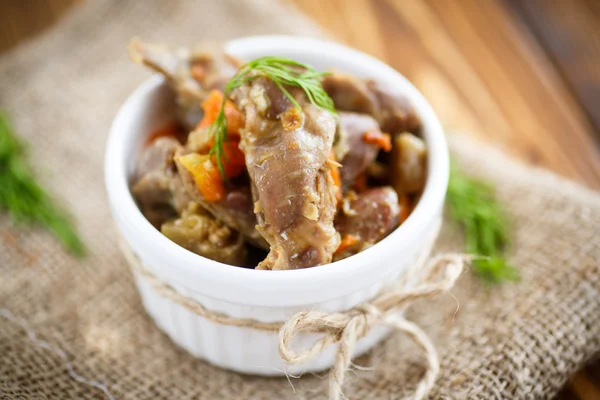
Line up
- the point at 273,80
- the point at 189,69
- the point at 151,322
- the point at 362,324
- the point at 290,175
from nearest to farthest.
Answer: the point at 290,175 < the point at 273,80 < the point at 362,324 < the point at 189,69 < the point at 151,322

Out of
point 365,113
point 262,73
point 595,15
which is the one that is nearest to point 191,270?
point 262,73

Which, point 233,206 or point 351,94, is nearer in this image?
point 233,206

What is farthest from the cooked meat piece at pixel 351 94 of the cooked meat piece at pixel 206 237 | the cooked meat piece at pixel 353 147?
the cooked meat piece at pixel 206 237

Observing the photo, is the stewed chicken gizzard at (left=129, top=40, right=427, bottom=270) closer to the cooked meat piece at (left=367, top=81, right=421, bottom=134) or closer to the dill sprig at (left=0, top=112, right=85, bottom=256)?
the cooked meat piece at (left=367, top=81, right=421, bottom=134)

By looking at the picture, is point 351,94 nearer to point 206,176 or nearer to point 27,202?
point 206,176

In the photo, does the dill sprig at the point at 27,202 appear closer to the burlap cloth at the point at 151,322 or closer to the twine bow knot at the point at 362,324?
the burlap cloth at the point at 151,322

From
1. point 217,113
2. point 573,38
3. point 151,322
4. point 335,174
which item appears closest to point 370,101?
point 335,174
